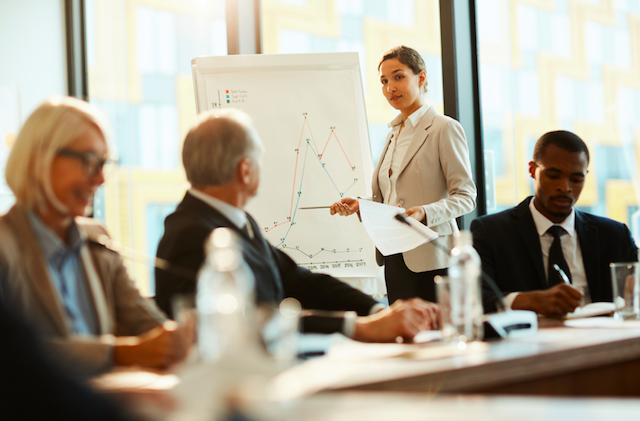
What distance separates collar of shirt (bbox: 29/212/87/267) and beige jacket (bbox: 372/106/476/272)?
1504 mm

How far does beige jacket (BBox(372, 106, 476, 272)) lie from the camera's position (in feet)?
8.31

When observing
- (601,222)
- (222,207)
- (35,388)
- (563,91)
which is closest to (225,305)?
(35,388)

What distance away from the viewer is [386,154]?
9.18ft

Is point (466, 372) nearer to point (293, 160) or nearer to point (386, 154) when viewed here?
point (386, 154)

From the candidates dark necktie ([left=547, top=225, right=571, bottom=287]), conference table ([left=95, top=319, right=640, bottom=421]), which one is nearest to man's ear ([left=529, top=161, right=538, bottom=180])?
dark necktie ([left=547, top=225, right=571, bottom=287])

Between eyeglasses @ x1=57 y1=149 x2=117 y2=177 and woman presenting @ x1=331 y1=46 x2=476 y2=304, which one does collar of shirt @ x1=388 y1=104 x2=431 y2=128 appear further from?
eyeglasses @ x1=57 y1=149 x2=117 y2=177

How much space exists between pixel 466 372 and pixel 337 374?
200 mm

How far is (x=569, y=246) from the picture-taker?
2.08 meters

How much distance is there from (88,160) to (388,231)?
3.43ft

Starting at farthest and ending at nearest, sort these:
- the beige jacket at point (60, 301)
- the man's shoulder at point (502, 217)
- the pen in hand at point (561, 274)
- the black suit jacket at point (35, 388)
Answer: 1. the man's shoulder at point (502, 217)
2. the pen in hand at point (561, 274)
3. the beige jacket at point (60, 301)
4. the black suit jacket at point (35, 388)

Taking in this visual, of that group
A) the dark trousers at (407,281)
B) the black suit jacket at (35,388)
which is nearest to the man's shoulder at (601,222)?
the dark trousers at (407,281)

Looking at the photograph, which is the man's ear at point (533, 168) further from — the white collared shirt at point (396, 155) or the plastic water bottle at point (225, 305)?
the plastic water bottle at point (225, 305)

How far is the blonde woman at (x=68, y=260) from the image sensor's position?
112cm

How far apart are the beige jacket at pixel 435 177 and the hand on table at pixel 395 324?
1123 millimetres
